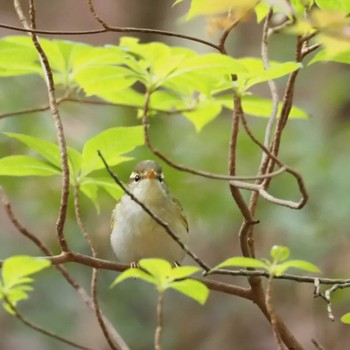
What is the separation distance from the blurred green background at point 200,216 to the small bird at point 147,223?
721 millimetres

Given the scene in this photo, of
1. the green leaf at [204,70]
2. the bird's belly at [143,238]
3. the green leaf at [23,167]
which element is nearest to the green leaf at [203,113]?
the green leaf at [204,70]

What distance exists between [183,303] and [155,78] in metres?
2.96

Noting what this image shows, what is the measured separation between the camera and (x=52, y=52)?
1.52m

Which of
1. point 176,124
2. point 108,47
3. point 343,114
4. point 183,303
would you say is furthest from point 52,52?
point 183,303

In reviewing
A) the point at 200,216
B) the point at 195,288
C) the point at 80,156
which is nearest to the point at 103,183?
the point at 80,156

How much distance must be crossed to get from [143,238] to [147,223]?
0.04 metres

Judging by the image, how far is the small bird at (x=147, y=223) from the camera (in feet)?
6.15

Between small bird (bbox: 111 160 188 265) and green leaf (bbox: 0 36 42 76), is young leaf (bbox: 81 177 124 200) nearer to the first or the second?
green leaf (bbox: 0 36 42 76)

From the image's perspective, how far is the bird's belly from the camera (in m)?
1.87

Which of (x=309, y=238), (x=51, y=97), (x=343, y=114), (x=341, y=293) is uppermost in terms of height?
(x=343, y=114)

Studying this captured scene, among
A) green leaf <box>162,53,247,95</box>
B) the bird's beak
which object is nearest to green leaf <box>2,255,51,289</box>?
green leaf <box>162,53,247,95</box>

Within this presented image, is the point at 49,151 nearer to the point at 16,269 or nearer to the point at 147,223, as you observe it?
the point at 16,269

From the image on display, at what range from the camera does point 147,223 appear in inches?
74.2

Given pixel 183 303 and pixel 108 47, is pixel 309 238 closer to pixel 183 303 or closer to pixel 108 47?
pixel 183 303
